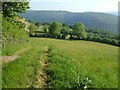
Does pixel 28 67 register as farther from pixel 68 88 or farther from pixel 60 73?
pixel 68 88

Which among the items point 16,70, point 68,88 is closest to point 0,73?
point 16,70

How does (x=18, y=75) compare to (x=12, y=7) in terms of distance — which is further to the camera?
(x=12, y=7)

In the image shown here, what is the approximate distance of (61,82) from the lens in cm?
1455

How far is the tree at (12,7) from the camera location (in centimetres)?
2986

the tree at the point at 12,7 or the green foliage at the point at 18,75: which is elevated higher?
the tree at the point at 12,7

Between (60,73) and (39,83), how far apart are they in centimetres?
266

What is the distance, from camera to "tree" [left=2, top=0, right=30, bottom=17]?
2986cm

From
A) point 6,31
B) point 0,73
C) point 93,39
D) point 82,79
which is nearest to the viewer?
point 0,73

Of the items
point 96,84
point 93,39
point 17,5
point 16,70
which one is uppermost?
point 17,5

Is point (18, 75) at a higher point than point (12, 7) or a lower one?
lower

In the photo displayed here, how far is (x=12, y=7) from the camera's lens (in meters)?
31.7

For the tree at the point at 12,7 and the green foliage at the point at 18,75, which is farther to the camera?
the tree at the point at 12,7

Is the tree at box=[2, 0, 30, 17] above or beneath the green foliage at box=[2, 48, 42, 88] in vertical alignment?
above

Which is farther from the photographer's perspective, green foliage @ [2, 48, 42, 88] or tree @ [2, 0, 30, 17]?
tree @ [2, 0, 30, 17]
